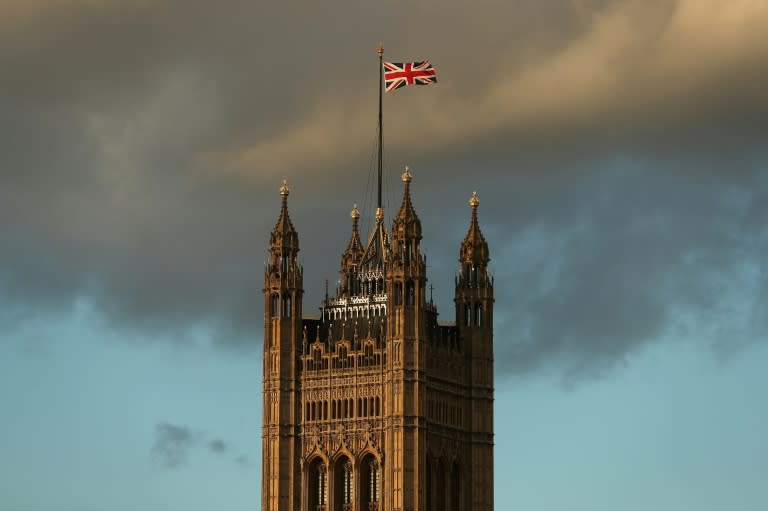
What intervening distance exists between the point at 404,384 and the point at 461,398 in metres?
6.88

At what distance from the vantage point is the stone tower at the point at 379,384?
18125 cm

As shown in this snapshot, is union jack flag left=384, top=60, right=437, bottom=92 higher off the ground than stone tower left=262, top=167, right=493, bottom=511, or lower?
higher

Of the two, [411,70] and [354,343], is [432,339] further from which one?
[411,70]

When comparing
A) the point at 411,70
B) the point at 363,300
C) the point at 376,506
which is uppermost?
the point at 411,70

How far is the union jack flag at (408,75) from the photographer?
183375 mm

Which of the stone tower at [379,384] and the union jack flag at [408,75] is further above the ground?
the union jack flag at [408,75]

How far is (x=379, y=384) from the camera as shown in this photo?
182 m

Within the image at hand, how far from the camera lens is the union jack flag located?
602 feet

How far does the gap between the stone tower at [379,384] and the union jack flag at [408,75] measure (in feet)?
20.4

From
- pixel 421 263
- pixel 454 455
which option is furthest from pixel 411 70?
pixel 454 455

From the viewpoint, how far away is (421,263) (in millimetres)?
183000

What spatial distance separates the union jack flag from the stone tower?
6211mm

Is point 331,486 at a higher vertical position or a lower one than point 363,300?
lower

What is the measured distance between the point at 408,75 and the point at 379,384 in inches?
788
